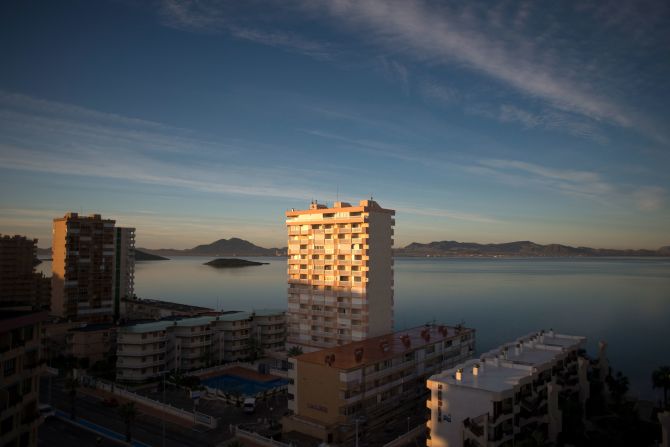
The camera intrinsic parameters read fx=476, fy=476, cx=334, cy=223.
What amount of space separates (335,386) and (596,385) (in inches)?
1274

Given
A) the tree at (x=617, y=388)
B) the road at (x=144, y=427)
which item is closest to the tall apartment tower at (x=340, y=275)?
the road at (x=144, y=427)

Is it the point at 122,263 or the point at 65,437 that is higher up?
the point at 122,263

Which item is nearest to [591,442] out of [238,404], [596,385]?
[596,385]

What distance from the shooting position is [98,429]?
45250 millimetres

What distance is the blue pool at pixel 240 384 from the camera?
57897 millimetres

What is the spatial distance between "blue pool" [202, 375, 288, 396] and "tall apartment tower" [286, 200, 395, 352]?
37.3ft

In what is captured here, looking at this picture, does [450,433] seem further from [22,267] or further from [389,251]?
[22,267]

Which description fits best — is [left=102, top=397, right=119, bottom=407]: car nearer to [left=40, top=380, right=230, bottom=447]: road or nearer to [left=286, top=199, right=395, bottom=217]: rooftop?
[left=40, top=380, right=230, bottom=447]: road

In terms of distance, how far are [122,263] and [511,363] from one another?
254 ft

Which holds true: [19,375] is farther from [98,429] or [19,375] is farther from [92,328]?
[92,328]

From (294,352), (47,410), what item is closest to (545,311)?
(294,352)

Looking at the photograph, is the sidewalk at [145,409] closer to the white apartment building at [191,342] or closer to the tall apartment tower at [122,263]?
the white apartment building at [191,342]

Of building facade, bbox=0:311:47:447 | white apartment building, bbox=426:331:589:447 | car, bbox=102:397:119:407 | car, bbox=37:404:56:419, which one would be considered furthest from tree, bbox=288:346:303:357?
building facade, bbox=0:311:47:447

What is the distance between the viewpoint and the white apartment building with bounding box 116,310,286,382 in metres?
61.8
